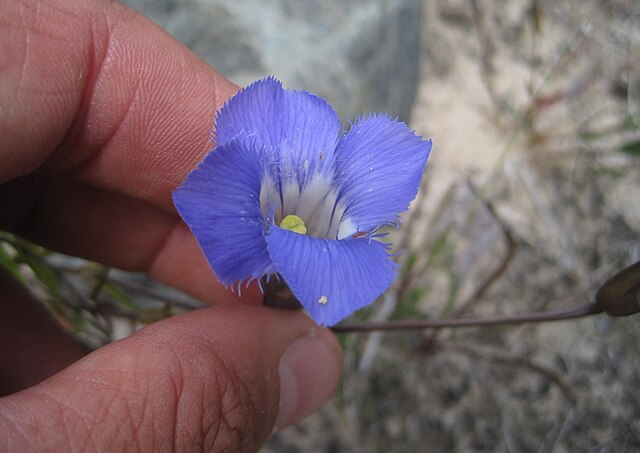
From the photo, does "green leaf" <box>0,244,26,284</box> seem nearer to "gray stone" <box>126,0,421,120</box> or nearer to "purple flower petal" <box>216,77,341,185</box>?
"purple flower petal" <box>216,77,341,185</box>

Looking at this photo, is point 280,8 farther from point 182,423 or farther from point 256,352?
point 182,423

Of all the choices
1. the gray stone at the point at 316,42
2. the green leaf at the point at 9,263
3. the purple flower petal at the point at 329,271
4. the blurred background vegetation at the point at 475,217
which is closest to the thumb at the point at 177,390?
the purple flower petal at the point at 329,271

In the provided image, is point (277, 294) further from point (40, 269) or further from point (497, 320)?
point (40, 269)

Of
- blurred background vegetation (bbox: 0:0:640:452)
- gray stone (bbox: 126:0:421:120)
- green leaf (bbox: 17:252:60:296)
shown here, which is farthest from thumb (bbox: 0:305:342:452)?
gray stone (bbox: 126:0:421:120)

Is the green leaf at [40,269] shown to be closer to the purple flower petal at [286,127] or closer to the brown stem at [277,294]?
the brown stem at [277,294]

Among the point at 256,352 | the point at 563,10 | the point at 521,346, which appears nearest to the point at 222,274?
the point at 256,352

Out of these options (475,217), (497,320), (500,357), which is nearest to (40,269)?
(497,320)
